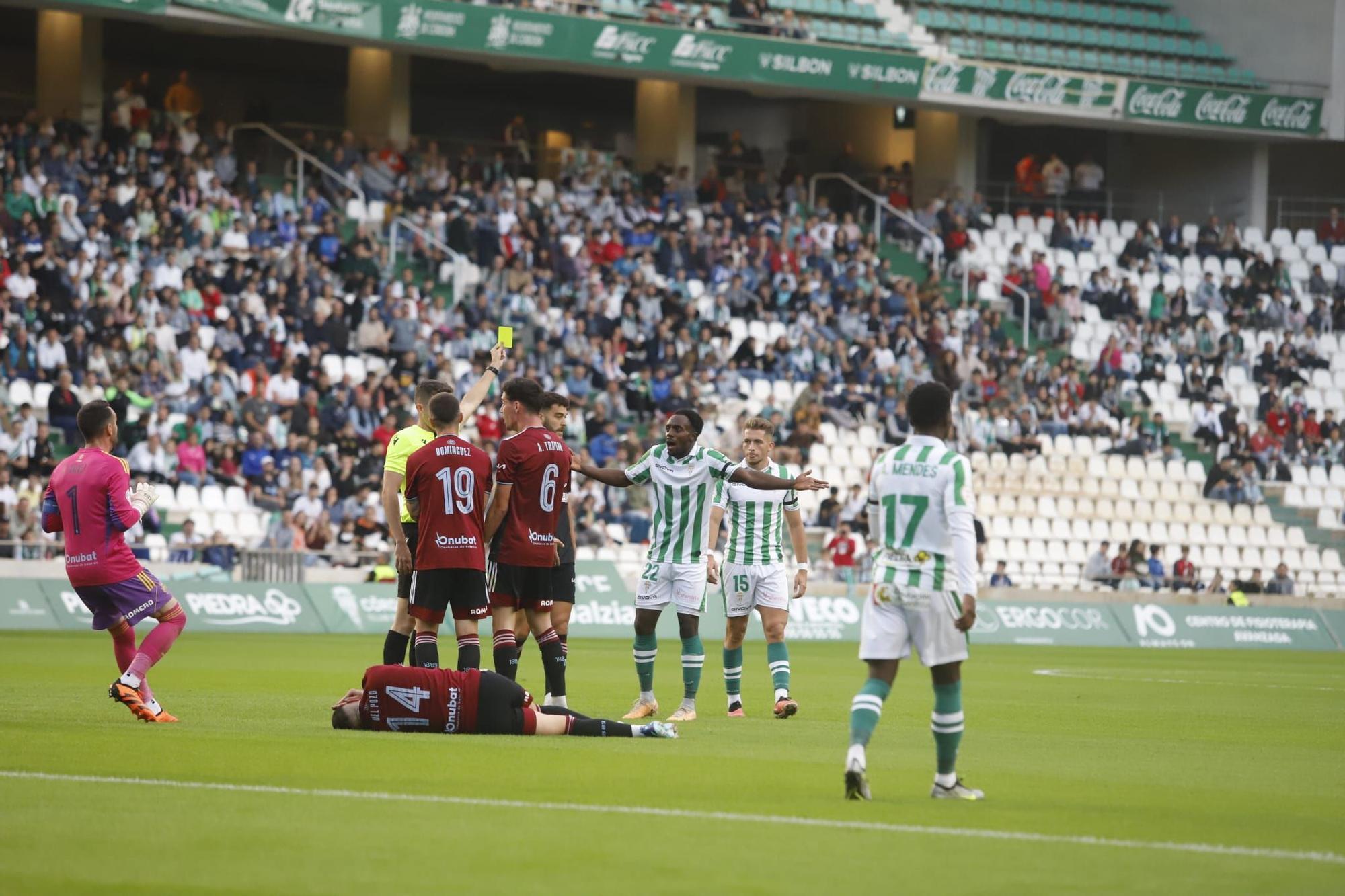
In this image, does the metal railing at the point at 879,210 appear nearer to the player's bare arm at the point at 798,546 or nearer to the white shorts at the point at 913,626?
the player's bare arm at the point at 798,546

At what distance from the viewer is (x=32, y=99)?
39.1 m

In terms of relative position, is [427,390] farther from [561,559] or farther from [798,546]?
[798,546]

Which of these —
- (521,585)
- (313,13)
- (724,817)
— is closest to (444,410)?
(521,585)

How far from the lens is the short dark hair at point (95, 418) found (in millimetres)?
13133

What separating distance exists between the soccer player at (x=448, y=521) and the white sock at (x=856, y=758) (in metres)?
4.43

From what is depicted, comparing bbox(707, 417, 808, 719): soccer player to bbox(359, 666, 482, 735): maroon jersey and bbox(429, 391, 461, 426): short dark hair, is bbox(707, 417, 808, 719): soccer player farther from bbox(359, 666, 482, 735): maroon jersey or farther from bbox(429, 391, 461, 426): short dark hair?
bbox(359, 666, 482, 735): maroon jersey

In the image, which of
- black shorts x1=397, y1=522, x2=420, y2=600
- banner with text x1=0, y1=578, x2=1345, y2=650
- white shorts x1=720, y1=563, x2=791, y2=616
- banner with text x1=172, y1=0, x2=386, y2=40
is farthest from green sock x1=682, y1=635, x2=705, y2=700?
banner with text x1=172, y1=0, x2=386, y2=40

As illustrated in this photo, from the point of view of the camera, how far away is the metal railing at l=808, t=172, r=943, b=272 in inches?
1740

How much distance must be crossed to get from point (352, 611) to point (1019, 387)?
1713 centimetres

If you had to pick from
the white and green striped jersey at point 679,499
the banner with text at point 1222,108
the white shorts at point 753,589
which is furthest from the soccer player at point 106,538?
the banner with text at point 1222,108

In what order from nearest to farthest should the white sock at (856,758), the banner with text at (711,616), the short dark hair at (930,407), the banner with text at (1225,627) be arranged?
the white sock at (856,758)
the short dark hair at (930,407)
the banner with text at (711,616)
the banner with text at (1225,627)

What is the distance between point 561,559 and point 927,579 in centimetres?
532

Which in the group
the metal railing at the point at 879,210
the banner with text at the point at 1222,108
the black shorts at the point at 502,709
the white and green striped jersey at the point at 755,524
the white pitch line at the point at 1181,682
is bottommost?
the white pitch line at the point at 1181,682

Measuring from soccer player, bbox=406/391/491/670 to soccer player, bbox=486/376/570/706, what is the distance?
0.42m
